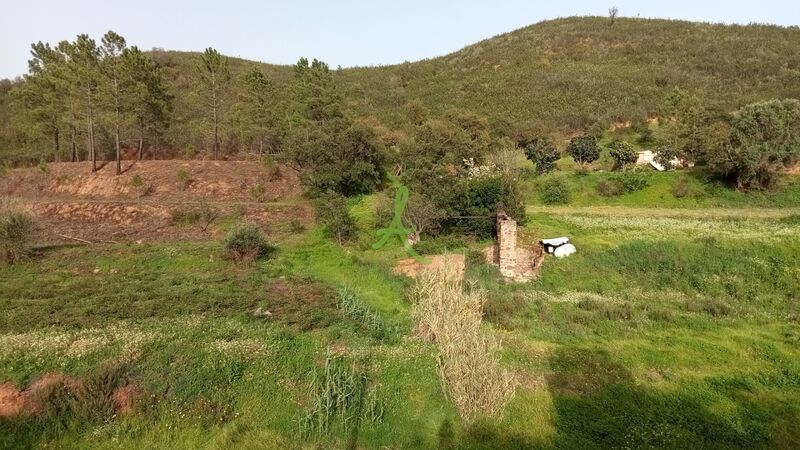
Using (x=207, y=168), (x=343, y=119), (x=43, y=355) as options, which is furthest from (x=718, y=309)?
(x=207, y=168)

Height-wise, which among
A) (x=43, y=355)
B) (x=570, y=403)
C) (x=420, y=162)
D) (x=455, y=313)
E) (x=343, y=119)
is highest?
(x=343, y=119)

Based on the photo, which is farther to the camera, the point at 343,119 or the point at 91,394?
the point at 343,119

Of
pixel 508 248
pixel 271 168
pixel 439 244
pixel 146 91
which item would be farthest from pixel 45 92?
pixel 508 248

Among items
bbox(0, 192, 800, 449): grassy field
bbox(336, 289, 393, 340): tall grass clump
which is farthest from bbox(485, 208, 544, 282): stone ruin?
bbox(336, 289, 393, 340): tall grass clump

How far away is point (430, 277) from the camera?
10.0m

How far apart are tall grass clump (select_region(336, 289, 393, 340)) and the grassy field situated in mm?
129

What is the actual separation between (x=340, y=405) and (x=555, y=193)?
77.3 feet

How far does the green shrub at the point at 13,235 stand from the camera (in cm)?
1834

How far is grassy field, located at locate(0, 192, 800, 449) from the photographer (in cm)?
838

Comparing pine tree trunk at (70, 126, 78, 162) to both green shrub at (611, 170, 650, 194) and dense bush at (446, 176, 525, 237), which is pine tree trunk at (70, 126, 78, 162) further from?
green shrub at (611, 170, 650, 194)

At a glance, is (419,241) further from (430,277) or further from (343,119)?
(343,119)

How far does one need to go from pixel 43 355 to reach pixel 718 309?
1760 cm

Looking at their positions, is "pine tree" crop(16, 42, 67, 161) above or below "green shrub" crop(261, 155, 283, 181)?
above

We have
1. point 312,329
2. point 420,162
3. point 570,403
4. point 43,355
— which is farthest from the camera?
point 420,162
